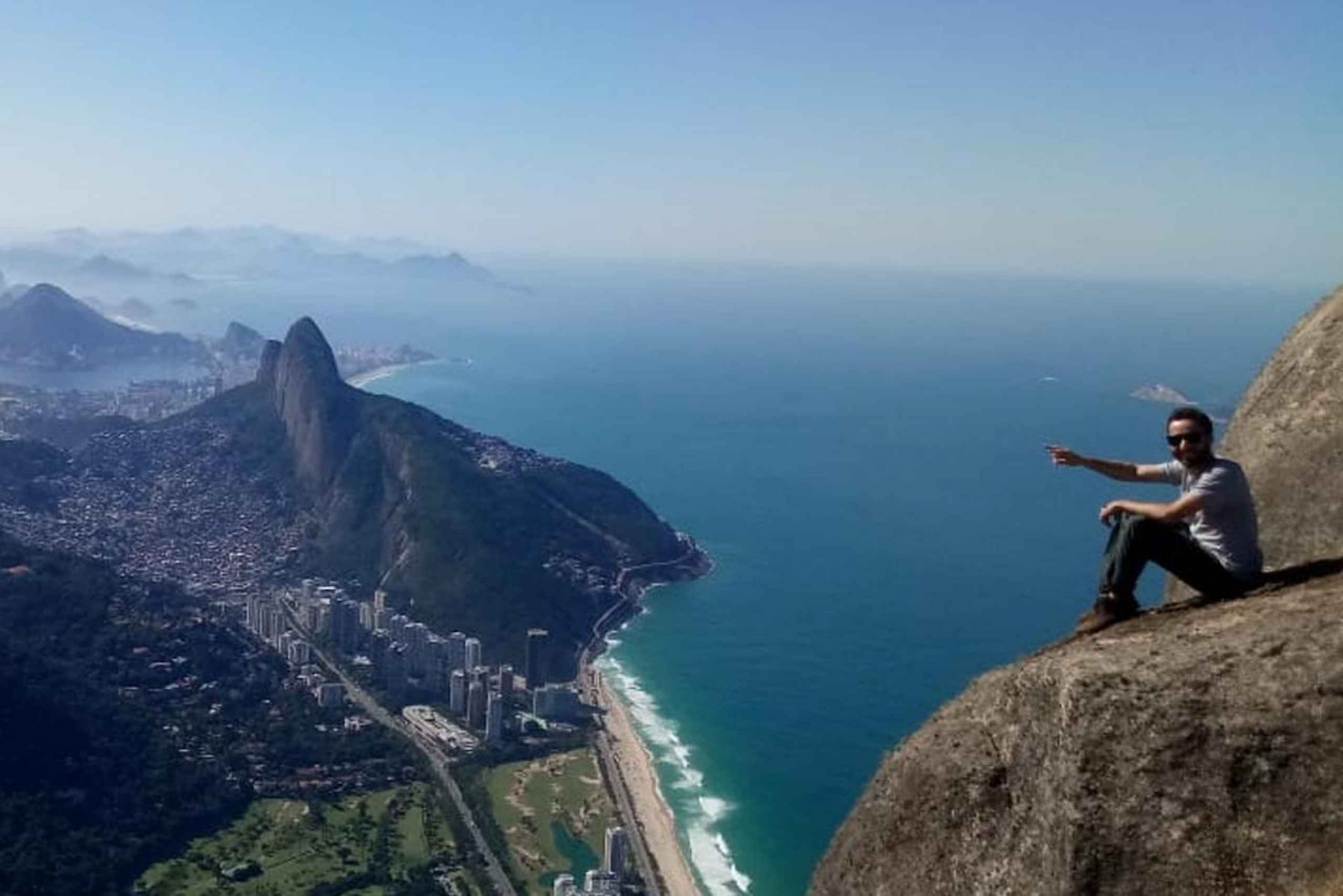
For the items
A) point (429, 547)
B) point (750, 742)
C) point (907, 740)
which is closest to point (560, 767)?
point (750, 742)

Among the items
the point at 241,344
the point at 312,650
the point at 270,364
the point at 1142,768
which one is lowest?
the point at 312,650

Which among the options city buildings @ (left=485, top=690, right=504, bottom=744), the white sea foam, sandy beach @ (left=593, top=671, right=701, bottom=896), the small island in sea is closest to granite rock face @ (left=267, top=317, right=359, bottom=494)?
the white sea foam

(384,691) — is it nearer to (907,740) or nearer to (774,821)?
(774,821)

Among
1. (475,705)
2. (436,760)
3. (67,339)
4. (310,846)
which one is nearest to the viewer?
(310,846)

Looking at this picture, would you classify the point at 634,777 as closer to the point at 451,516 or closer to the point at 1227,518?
the point at 451,516

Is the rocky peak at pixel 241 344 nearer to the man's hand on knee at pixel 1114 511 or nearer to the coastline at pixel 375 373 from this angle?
the coastline at pixel 375 373

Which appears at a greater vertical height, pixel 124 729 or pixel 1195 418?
pixel 1195 418

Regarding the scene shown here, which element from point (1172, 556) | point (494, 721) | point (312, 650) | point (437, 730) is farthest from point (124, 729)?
point (1172, 556)
